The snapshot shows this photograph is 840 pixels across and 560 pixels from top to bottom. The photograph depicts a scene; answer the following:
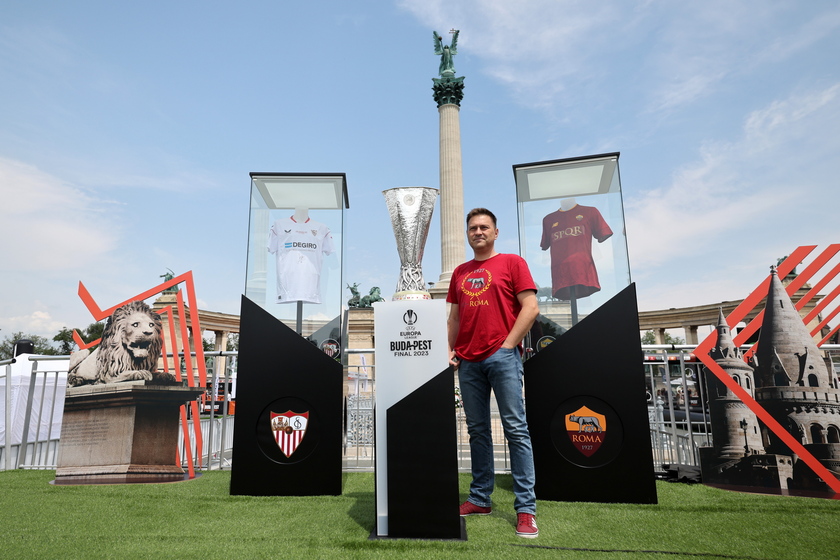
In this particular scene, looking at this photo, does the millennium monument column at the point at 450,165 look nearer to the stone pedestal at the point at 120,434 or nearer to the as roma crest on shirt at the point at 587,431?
the stone pedestal at the point at 120,434

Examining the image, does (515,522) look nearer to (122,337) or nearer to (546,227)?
(546,227)

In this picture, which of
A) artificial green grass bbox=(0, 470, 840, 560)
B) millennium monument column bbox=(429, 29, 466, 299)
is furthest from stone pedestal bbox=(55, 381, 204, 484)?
millennium monument column bbox=(429, 29, 466, 299)

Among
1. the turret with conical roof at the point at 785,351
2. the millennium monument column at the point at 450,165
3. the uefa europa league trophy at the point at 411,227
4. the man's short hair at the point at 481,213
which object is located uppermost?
the millennium monument column at the point at 450,165

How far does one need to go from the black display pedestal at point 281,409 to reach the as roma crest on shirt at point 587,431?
5.62ft

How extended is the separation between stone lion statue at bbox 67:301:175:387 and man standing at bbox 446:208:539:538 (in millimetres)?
3098

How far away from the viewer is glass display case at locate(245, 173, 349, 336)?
4.75 metres

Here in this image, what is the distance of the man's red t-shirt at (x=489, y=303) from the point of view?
2.79m

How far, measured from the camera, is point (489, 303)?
111 inches

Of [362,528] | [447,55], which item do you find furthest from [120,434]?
[447,55]

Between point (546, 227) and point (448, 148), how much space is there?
19.3 m

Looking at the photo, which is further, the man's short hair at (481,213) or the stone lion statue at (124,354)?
the stone lion statue at (124,354)

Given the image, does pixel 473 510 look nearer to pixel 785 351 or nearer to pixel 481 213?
pixel 481 213

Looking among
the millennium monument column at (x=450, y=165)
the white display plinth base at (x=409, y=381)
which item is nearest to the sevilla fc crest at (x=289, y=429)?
the white display plinth base at (x=409, y=381)

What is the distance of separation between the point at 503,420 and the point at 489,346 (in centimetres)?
45
